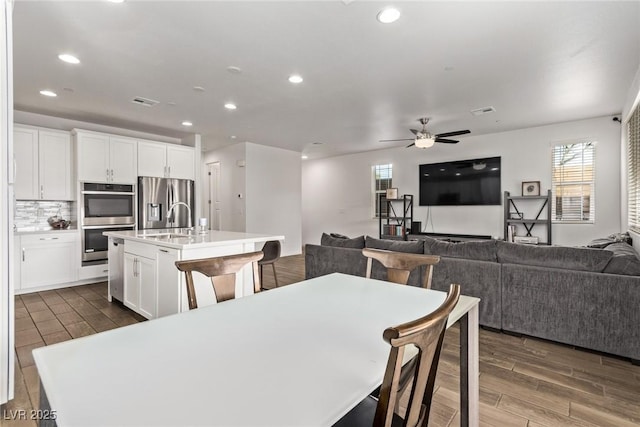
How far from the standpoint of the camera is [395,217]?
743 centimetres

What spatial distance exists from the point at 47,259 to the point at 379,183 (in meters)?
6.63

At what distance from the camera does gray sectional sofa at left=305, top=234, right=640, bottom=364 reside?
242 cm

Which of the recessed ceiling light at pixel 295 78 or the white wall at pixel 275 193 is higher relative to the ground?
the recessed ceiling light at pixel 295 78

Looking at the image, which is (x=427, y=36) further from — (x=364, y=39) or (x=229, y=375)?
(x=229, y=375)

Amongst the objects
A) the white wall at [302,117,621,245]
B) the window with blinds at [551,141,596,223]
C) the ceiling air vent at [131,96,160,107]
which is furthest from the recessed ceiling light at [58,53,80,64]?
the window with blinds at [551,141,596,223]

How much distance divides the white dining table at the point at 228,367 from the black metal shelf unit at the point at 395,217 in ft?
19.7

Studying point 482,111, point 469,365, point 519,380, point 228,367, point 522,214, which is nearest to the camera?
point 228,367

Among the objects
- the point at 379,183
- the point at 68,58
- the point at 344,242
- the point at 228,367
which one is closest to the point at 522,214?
the point at 379,183

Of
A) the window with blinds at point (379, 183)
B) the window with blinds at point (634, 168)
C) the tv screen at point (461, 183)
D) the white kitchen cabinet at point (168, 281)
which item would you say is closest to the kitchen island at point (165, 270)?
the white kitchen cabinet at point (168, 281)

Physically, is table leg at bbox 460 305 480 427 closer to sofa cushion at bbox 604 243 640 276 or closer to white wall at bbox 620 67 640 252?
sofa cushion at bbox 604 243 640 276

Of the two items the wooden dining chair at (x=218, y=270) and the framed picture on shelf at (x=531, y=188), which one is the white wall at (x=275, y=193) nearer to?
the framed picture on shelf at (x=531, y=188)

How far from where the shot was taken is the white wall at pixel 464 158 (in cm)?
516

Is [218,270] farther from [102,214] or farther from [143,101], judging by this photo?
[102,214]

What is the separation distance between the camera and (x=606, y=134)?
5125mm
